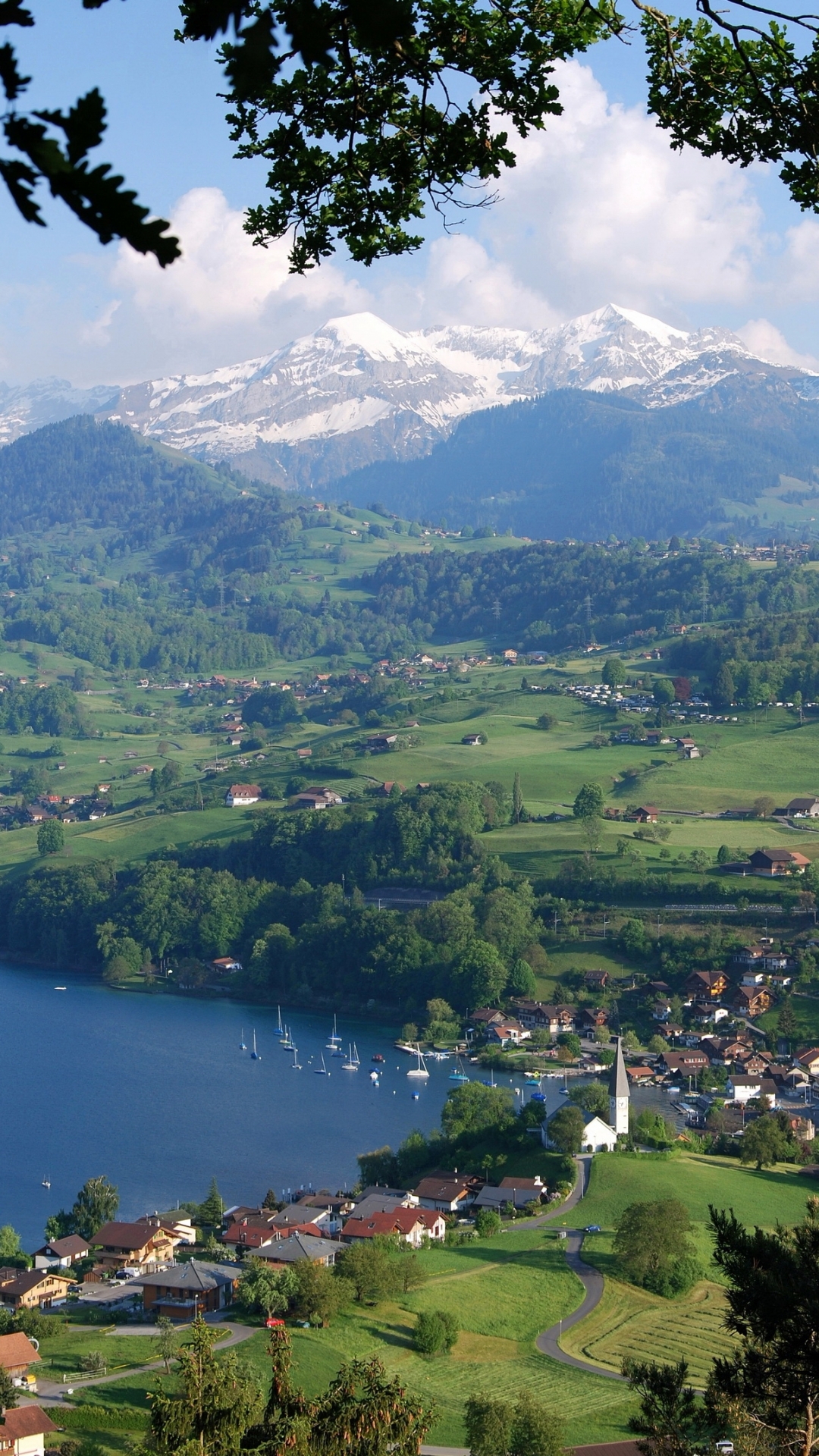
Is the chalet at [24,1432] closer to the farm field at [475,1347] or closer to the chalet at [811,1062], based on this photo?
the farm field at [475,1347]

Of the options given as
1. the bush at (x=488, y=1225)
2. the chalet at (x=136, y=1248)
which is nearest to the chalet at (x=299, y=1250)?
the chalet at (x=136, y=1248)

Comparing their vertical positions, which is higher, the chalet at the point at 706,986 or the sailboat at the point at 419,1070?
the chalet at the point at 706,986

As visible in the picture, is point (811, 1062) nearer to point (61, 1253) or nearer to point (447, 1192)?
point (447, 1192)

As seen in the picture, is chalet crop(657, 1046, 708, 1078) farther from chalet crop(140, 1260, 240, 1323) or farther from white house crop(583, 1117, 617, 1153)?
chalet crop(140, 1260, 240, 1323)

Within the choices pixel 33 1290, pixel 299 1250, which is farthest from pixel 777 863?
→ pixel 33 1290

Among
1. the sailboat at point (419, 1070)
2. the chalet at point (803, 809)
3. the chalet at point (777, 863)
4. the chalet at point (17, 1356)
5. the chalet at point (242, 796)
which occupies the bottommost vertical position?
the sailboat at point (419, 1070)

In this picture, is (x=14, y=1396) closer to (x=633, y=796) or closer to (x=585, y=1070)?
(x=585, y=1070)
